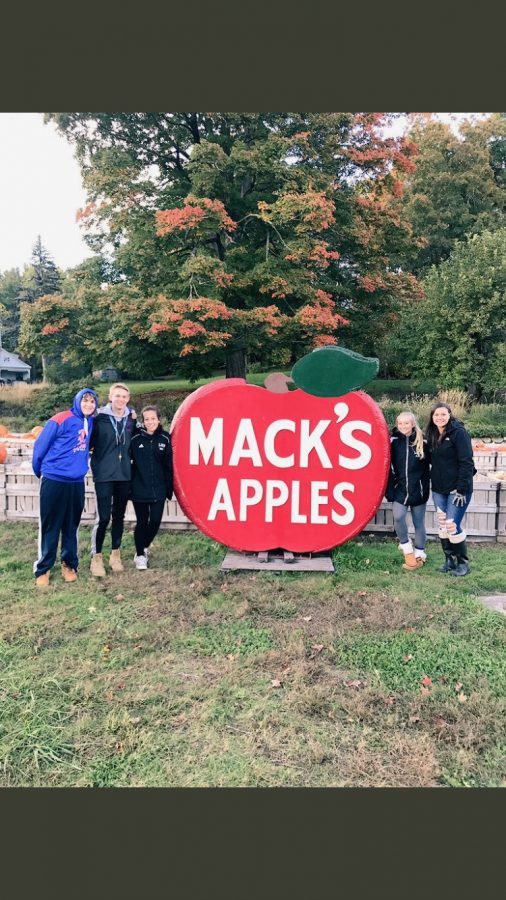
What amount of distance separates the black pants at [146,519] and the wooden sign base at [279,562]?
726mm

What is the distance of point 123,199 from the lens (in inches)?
530

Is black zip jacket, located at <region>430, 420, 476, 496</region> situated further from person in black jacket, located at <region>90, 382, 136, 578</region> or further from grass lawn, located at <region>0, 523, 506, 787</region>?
person in black jacket, located at <region>90, 382, 136, 578</region>

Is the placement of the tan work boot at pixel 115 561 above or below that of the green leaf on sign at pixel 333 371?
below

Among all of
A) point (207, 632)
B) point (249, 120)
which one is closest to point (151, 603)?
point (207, 632)

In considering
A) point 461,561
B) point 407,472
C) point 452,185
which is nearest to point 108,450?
point 407,472

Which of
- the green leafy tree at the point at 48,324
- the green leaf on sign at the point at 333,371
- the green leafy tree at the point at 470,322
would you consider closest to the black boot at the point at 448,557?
the green leaf on sign at the point at 333,371

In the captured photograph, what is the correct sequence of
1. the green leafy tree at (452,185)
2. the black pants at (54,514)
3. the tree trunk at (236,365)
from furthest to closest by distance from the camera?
the green leafy tree at (452,185), the tree trunk at (236,365), the black pants at (54,514)

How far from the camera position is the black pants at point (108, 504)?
5.17m

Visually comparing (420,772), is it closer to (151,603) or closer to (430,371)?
(151,603)

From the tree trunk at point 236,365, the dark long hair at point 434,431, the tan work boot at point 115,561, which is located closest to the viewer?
the dark long hair at point 434,431

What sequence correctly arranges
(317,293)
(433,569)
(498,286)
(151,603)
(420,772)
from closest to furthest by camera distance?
(420,772) → (151,603) → (433,569) → (317,293) → (498,286)

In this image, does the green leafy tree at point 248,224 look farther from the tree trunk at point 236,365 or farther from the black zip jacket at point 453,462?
the black zip jacket at point 453,462

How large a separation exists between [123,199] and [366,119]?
5.93 m

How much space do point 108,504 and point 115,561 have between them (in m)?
0.56
